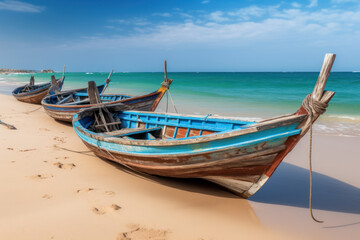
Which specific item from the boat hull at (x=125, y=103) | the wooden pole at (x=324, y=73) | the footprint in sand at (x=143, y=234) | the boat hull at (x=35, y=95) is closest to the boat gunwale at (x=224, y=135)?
the wooden pole at (x=324, y=73)

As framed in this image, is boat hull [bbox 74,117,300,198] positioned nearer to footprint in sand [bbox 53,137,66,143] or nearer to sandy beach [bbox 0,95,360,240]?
sandy beach [bbox 0,95,360,240]

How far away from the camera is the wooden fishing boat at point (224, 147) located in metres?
3.26

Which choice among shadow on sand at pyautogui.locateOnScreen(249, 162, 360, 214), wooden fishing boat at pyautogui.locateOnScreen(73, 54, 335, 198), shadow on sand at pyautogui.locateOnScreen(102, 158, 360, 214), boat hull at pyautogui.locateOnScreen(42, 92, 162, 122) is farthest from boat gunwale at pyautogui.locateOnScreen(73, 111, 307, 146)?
boat hull at pyautogui.locateOnScreen(42, 92, 162, 122)

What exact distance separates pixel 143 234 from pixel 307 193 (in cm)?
338

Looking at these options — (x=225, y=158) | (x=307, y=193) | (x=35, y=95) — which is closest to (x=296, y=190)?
(x=307, y=193)

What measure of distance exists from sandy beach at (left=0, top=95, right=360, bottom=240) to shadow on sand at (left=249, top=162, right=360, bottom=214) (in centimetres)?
2

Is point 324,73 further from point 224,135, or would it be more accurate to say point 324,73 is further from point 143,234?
point 143,234

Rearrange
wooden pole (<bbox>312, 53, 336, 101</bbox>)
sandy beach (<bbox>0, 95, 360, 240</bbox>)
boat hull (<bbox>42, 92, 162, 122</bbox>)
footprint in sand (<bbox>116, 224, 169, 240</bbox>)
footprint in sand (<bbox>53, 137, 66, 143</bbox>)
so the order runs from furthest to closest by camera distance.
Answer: boat hull (<bbox>42, 92, 162, 122</bbox>) < footprint in sand (<bbox>53, 137, 66, 143</bbox>) < sandy beach (<bbox>0, 95, 360, 240</bbox>) < footprint in sand (<bbox>116, 224, 169, 240</bbox>) < wooden pole (<bbox>312, 53, 336, 101</bbox>)

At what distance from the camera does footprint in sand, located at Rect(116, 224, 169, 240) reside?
335 cm

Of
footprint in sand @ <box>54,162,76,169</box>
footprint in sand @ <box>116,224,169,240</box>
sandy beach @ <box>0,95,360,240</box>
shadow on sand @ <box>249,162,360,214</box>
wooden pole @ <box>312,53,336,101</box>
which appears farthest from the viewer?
footprint in sand @ <box>54,162,76,169</box>

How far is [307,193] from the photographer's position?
485 cm

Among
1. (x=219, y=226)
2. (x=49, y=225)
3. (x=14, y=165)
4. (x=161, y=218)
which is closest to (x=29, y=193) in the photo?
(x=49, y=225)

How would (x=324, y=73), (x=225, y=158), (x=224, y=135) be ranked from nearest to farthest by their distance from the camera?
1. (x=324, y=73)
2. (x=224, y=135)
3. (x=225, y=158)

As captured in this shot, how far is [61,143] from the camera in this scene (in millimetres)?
7656
